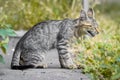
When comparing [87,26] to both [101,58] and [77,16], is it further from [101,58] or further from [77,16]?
[77,16]

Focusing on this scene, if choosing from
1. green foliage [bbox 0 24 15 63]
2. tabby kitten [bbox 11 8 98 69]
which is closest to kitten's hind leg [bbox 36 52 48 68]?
tabby kitten [bbox 11 8 98 69]

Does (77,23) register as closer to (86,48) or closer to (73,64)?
(73,64)

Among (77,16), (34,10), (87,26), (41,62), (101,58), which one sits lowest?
(101,58)

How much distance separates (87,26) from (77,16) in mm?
3910

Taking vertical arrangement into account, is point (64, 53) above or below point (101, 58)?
above

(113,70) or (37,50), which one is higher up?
(37,50)

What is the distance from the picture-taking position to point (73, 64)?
27.1 feet

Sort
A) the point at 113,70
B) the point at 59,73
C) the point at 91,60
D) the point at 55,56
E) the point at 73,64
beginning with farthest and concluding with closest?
the point at 55,56 < the point at 73,64 < the point at 59,73 < the point at 91,60 < the point at 113,70

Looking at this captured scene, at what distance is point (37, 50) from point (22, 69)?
1.44 feet

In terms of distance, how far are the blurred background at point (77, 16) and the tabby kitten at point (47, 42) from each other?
0.23 metres

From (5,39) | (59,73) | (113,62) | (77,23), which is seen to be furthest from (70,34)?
(113,62)

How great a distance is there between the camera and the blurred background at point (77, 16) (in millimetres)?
6461

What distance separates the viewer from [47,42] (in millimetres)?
8297

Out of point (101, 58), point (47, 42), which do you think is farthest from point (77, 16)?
point (101, 58)
